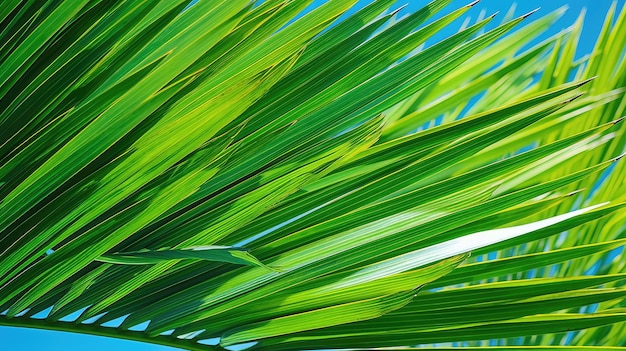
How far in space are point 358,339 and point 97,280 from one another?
20 centimetres

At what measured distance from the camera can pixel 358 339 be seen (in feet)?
1.75

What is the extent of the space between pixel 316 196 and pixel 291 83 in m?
0.09

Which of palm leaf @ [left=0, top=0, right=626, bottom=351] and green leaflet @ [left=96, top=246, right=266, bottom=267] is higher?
palm leaf @ [left=0, top=0, right=626, bottom=351]

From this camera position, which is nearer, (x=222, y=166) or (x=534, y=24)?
(x=222, y=166)

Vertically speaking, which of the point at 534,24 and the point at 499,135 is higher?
the point at 534,24

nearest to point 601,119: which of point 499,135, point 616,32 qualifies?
point 616,32

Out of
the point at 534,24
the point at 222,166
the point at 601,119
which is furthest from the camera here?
the point at 601,119

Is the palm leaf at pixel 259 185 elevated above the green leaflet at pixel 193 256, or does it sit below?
above

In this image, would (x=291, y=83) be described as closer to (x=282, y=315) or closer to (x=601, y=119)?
(x=282, y=315)

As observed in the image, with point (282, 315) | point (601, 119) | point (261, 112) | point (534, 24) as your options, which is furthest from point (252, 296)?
point (601, 119)

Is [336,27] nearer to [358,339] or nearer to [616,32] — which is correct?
[358,339]

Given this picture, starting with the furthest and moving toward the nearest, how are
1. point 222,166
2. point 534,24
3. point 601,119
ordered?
point 601,119 < point 534,24 < point 222,166

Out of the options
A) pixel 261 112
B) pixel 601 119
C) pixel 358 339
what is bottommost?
pixel 358 339

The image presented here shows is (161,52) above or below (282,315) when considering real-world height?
above
